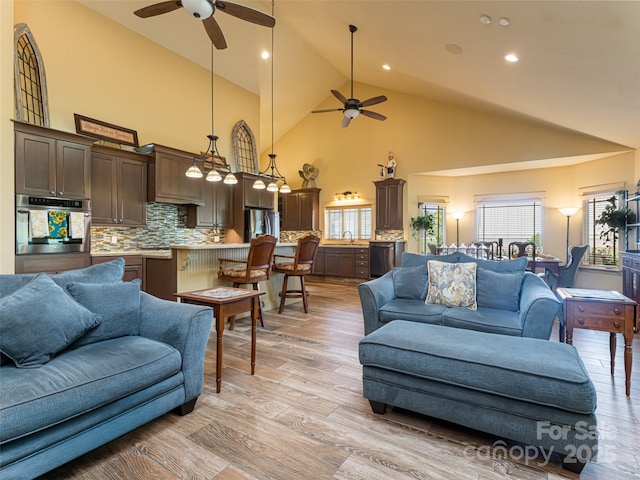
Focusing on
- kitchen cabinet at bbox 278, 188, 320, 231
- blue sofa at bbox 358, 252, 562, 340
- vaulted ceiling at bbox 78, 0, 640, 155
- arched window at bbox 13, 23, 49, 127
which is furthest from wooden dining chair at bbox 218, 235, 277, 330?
kitchen cabinet at bbox 278, 188, 320, 231


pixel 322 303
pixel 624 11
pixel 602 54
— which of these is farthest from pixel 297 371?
pixel 602 54

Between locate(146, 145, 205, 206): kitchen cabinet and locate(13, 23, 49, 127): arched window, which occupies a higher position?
locate(13, 23, 49, 127): arched window

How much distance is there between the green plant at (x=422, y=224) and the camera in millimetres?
7522

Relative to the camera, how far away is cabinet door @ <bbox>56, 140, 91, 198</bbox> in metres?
4.14

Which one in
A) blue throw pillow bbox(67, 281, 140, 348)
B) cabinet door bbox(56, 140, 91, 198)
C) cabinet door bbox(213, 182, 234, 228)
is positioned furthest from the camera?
cabinet door bbox(213, 182, 234, 228)

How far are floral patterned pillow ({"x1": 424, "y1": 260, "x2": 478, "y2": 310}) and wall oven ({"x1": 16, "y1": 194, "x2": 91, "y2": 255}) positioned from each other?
177 inches

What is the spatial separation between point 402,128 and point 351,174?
67.8 inches

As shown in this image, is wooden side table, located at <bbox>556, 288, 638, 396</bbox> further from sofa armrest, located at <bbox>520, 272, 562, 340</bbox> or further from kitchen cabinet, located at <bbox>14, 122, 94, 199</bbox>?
kitchen cabinet, located at <bbox>14, 122, 94, 199</bbox>

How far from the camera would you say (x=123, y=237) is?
5363 mm

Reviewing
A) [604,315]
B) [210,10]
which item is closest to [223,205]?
[210,10]

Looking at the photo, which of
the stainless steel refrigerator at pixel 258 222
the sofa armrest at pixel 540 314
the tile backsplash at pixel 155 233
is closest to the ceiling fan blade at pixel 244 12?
the sofa armrest at pixel 540 314

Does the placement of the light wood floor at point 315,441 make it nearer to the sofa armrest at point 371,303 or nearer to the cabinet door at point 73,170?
the sofa armrest at point 371,303

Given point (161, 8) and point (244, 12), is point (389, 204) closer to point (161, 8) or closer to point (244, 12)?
point (244, 12)

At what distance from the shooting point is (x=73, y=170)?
14.1ft
